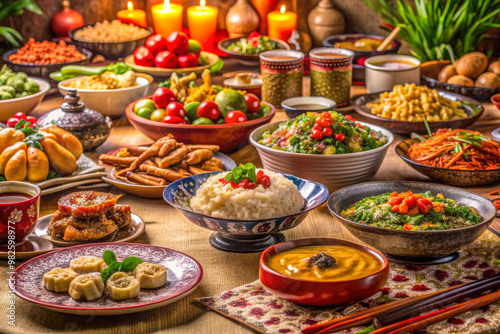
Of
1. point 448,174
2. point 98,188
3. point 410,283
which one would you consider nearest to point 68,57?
point 98,188

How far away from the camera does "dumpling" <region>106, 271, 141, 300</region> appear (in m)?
1.61

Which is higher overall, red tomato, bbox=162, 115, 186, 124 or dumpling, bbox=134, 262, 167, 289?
red tomato, bbox=162, 115, 186, 124

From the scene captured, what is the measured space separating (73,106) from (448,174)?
1.70 m

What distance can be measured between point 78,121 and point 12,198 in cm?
99

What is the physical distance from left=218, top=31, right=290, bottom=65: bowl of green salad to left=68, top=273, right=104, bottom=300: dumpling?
9.37 feet

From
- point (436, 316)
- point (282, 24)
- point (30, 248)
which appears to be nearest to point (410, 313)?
point (436, 316)

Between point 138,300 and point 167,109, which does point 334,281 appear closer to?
point 138,300

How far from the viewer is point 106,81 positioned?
11.4ft

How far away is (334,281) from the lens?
1565mm

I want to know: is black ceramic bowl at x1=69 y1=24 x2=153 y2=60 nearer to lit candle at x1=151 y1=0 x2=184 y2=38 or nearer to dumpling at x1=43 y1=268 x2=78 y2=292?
lit candle at x1=151 y1=0 x2=184 y2=38

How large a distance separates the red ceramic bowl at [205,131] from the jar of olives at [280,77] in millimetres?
562

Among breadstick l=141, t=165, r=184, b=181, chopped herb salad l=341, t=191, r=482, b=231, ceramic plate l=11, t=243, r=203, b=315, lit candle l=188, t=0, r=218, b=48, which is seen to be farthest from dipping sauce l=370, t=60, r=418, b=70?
ceramic plate l=11, t=243, r=203, b=315

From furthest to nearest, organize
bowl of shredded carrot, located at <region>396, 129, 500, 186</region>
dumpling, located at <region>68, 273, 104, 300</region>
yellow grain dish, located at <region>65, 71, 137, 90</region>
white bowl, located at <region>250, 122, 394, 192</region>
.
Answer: yellow grain dish, located at <region>65, 71, 137, 90</region> < bowl of shredded carrot, located at <region>396, 129, 500, 186</region> < white bowl, located at <region>250, 122, 394, 192</region> < dumpling, located at <region>68, 273, 104, 300</region>

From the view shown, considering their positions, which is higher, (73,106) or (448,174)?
(73,106)
